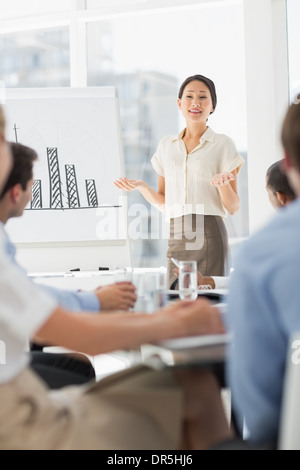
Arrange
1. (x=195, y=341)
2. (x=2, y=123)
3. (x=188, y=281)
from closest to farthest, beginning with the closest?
(x=2, y=123) → (x=195, y=341) → (x=188, y=281)

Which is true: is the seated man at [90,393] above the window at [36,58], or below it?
below

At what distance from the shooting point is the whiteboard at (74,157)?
474 centimetres

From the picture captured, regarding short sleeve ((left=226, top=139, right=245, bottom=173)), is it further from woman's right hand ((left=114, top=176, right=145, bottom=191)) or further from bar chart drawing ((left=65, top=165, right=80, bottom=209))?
bar chart drawing ((left=65, top=165, right=80, bottom=209))

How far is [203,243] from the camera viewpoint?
3.57 meters

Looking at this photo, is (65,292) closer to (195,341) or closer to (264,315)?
(195,341)

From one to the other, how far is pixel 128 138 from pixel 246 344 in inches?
168

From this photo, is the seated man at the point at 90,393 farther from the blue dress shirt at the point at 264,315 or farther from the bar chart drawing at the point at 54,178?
the bar chart drawing at the point at 54,178

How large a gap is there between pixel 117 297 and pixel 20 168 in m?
0.49

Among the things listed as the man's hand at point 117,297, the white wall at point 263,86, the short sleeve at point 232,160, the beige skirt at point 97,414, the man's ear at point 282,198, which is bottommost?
the beige skirt at point 97,414

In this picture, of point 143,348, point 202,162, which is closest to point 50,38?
point 202,162

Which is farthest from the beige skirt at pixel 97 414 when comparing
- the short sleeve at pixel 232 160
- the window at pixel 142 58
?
the window at pixel 142 58

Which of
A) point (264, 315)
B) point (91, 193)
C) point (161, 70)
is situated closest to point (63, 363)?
point (264, 315)

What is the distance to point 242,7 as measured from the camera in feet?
15.6

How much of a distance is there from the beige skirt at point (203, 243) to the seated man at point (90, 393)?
229cm
